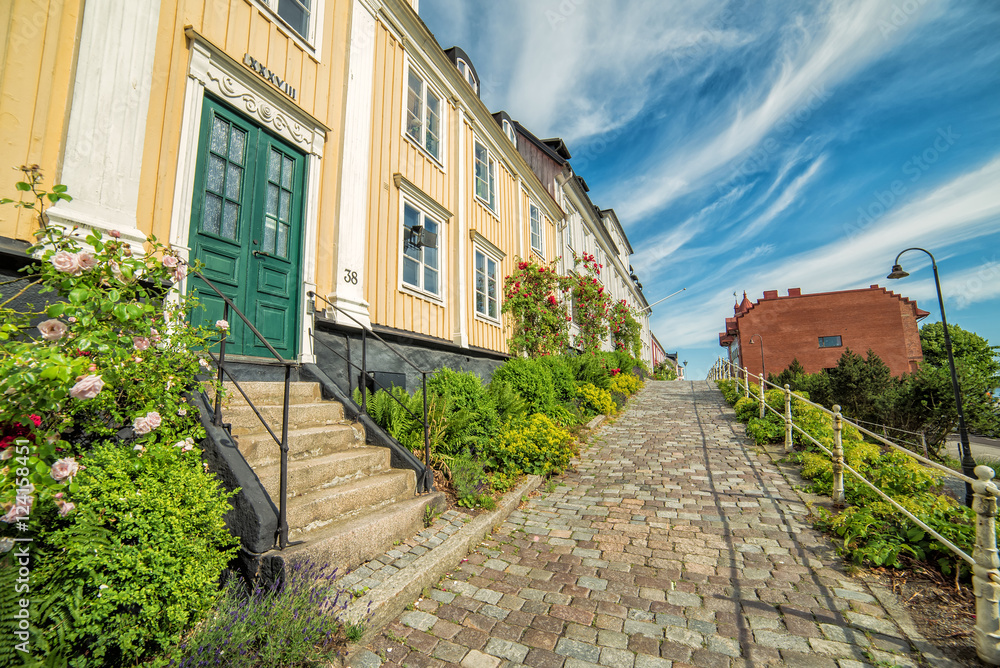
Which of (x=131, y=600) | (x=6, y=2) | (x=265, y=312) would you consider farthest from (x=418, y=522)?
(x=6, y=2)

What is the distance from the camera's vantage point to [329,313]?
19.5 feet

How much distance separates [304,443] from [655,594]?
3.27 meters

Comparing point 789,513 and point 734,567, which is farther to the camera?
point 789,513

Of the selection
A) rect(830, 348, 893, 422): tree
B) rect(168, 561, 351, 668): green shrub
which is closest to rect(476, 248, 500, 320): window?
rect(168, 561, 351, 668): green shrub

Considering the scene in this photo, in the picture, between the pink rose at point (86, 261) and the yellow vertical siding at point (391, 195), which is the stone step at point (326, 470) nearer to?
the pink rose at point (86, 261)

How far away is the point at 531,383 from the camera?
8.36 metres

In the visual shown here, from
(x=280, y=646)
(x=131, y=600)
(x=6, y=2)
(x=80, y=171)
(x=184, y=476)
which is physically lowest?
(x=280, y=646)

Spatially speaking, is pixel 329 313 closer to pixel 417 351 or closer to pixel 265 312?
pixel 265 312

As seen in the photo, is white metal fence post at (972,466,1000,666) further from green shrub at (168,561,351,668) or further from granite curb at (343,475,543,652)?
green shrub at (168,561,351,668)

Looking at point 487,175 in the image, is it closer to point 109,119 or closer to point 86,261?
point 109,119

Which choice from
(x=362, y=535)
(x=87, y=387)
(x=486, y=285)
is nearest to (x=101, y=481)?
(x=87, y=387)

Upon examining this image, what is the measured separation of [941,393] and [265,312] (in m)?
22.6

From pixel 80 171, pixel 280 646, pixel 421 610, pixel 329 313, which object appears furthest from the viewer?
pixel 329 313

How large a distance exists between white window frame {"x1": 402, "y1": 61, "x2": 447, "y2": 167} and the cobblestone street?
23.1ft
